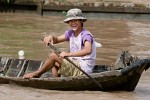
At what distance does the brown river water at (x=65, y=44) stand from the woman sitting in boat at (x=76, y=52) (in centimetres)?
34

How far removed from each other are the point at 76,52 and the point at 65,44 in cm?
619

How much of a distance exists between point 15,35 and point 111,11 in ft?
21.0

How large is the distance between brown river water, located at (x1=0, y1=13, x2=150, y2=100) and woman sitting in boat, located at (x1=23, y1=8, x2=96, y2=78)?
1.10 feet

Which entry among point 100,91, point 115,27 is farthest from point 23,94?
point 115,27

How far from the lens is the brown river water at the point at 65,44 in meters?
6.81

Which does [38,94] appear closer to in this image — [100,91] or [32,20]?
[100,91]

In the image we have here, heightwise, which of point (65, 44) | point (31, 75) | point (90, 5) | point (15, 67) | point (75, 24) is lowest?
point (65, 44)

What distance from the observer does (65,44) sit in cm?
1284

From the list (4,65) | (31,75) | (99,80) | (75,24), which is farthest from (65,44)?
(99,80)

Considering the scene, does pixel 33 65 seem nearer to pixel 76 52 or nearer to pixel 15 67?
pixel 15 67

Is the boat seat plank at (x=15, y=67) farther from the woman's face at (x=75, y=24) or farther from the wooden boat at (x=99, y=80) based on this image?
the woman's face at (x=75, y=24)

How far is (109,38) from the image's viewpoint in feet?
48.0

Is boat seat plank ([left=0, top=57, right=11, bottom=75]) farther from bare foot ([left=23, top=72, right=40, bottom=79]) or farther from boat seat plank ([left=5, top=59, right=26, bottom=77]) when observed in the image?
bare foot ([left=23, top=72, right=40, bottom=79])

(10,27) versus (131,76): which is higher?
(131,76)
